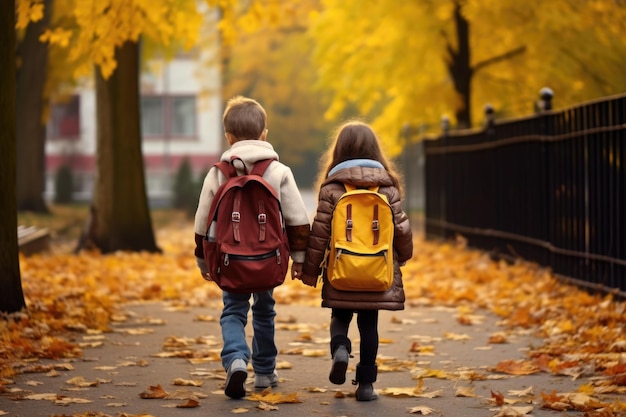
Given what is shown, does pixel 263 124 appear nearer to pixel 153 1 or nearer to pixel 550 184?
pixel 153 1

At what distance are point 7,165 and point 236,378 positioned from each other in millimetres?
3480

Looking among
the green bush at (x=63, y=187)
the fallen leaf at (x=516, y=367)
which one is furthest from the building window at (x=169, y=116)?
the fallen leaf at (x=516, y=367)

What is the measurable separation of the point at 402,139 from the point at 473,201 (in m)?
5.95

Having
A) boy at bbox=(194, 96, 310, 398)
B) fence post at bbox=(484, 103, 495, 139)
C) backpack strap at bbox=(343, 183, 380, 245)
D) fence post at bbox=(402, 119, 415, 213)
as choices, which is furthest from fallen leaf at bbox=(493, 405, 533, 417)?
fence post at bbox=(402, 119, 415, 213)

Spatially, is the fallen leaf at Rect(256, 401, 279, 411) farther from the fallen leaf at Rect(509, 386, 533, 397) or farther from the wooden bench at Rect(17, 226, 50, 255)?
the wooden bench at Rect(17, 226, 50, 255)

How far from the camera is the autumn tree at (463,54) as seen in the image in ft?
61.2

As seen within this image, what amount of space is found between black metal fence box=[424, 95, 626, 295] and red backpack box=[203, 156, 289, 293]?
4.23 meters

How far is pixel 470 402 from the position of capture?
20.2 feet

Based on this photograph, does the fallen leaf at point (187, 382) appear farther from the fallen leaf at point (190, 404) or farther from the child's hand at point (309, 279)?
the child's hand at point (309, 279)

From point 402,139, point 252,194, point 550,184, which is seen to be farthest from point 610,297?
point 402,139

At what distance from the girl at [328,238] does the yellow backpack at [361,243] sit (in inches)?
2.3

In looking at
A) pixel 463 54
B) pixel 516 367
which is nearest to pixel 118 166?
pixel 463 54

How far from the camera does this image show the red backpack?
611cm

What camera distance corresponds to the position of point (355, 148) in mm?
6316
